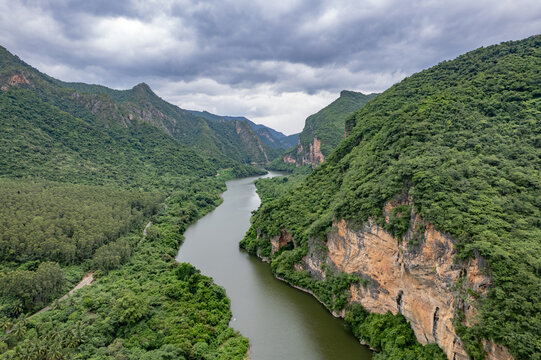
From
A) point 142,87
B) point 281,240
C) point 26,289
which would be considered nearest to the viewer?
point 26,289

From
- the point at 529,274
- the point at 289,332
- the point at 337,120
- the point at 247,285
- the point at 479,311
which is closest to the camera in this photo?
the point at 529,274

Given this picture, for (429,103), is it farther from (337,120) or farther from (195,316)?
(337,120)

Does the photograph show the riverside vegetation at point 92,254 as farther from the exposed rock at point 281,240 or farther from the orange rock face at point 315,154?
the orange rock face at point 315,154

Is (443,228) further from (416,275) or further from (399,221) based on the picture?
(416,275)

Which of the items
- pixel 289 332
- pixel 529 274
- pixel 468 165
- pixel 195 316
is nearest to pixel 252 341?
pixel 289 332

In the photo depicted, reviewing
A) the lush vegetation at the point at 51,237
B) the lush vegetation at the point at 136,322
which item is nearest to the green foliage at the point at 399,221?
the lush vegetation at the point at 136,322

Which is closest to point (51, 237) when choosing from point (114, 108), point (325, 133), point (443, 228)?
point (443, 228)
